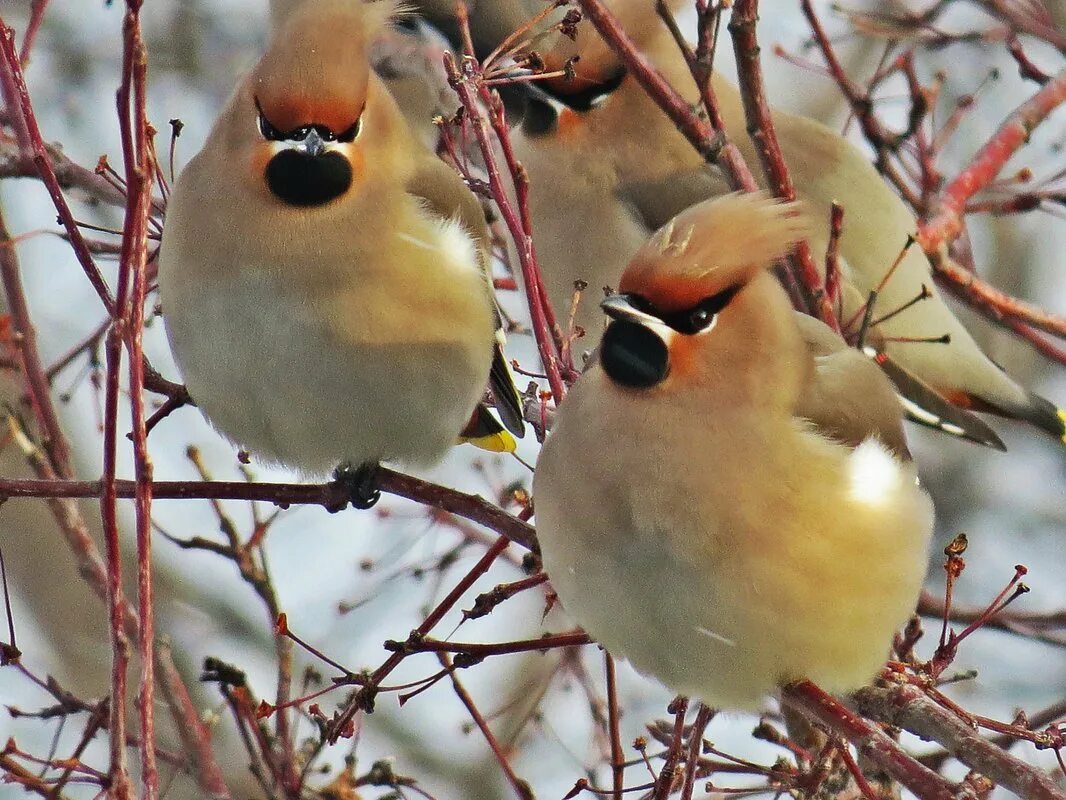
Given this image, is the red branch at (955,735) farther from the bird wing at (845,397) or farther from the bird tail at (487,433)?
the bird tail at (487,433)

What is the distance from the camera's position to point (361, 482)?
385 centimetres

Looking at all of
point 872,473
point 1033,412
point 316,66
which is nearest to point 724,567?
point 872,473

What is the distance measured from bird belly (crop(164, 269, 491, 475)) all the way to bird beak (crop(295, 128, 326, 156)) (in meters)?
0.28

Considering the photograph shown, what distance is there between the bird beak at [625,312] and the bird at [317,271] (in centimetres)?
84

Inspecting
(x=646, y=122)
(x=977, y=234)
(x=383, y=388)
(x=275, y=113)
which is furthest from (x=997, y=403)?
(x=977, y=234)

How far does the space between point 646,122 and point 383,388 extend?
1959 mm

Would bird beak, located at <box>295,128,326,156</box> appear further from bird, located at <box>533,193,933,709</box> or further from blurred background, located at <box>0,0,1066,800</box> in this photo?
blurred background, located at <box>0,0,1066,800</box>

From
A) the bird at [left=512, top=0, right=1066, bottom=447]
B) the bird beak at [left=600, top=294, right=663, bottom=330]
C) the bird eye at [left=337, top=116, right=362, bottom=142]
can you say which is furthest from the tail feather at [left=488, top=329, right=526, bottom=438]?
the bird beak at [left=600, top=294, right=663, bottom=330]

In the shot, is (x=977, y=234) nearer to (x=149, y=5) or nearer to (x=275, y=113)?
(x=149, y=5)

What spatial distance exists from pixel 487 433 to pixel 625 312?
1.53 metres

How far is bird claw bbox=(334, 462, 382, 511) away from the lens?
3822 mm

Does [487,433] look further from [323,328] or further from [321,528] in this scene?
[321,528]

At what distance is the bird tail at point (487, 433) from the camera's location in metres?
4.34

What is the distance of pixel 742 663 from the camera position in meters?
3.10
